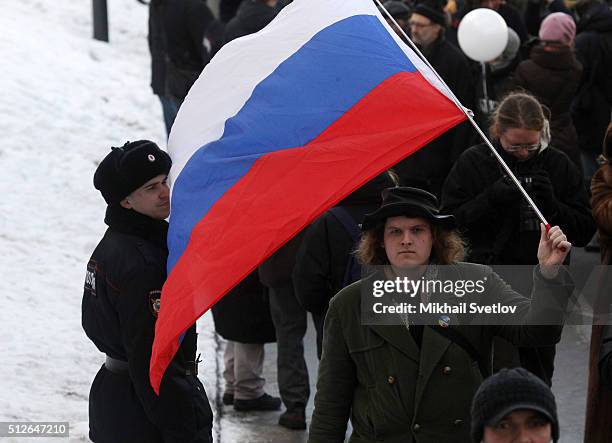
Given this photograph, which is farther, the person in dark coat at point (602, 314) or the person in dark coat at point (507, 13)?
the person in dark coat at point (507, 13)

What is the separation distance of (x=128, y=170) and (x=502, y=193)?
2.24 m

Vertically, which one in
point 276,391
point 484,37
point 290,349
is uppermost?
point 484,37

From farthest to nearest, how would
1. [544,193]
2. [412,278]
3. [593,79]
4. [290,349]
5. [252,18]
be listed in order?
[593,79]
[252,18]
[290,349]
[544,193]
[412,278]

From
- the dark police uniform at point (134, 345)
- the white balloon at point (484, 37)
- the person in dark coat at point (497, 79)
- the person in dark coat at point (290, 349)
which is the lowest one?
the person in dark coat at point (290, 349)

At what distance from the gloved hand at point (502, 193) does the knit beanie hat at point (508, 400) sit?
2.96 m

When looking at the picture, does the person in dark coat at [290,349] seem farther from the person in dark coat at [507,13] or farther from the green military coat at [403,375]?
the person in dark coat at [507,13]

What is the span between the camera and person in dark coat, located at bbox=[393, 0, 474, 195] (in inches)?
390

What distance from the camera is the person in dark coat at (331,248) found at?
256 inches

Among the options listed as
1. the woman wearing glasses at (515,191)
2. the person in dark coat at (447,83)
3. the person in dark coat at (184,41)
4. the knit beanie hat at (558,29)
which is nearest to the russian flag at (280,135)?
the woman wearing glasses at (515,191)

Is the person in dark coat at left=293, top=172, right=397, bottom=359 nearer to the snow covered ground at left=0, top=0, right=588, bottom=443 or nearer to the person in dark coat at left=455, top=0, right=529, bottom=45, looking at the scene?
the snow covered ground at left=0, top=0, right=588, bottom=443

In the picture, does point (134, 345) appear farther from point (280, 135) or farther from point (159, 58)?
point (159, 58)

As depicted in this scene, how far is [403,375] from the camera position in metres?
4.76

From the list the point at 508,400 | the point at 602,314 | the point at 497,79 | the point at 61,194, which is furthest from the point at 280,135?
the point at 61,194

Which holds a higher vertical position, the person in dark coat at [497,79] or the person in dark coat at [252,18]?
the person in dark coat at [252,18]
